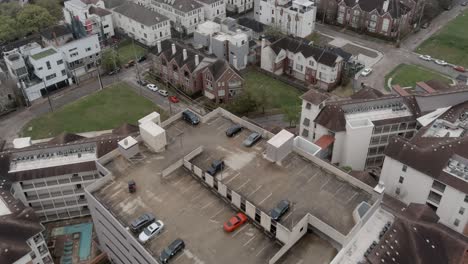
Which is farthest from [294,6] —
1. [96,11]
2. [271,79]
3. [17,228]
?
[17,228]

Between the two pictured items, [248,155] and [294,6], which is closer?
[248,155]

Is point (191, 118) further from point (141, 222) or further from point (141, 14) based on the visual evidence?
point (141, 14)

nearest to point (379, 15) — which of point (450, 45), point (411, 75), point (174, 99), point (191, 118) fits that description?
point (450, 45)

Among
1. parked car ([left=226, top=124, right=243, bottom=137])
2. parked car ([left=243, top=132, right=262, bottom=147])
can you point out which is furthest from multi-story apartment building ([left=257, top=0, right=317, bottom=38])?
parked car ([left=243, top=132, right=262, bottom=147])

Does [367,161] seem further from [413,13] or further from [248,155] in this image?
[413,13]

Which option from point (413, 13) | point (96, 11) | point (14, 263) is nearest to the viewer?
point (14, 263)

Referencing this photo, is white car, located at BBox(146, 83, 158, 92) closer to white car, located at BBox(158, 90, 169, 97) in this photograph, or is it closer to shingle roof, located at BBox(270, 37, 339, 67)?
white car, located at BBox(158, 90, 169, 97)
